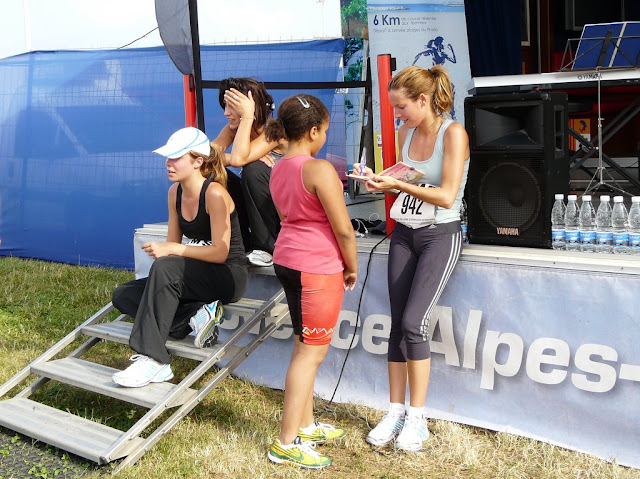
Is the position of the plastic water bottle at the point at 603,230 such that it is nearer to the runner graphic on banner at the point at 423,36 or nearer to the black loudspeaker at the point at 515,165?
the black loudspeaker at the point at 515,165

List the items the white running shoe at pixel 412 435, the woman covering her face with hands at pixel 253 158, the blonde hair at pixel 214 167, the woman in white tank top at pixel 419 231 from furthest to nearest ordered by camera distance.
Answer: the woman covering her face with hands at pixel 253 158 → the blonde hair at pixel 214 167 → the white running shoe at pixel 412 435 → the woman in white tank top at pixel 419 231

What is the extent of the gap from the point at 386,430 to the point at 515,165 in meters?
1.29

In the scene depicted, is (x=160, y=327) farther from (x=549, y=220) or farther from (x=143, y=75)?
(x=143, y=75)

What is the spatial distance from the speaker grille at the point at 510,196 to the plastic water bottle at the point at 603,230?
0.29 meters

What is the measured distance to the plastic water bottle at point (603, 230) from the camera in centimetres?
334

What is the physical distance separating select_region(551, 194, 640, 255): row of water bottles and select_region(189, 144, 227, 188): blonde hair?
1549mm

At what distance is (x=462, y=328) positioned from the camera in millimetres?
3498

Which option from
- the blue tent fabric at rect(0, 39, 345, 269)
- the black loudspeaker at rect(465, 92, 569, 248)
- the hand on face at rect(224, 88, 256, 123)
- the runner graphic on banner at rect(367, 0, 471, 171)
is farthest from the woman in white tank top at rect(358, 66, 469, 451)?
the blue tent fabric at rect(0, 39, 345, 269)

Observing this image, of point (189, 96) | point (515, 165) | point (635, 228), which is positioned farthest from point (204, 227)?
point (635, 228)

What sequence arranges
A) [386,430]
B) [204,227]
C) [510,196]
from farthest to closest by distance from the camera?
[204,227] → [510,196] → [386,430]

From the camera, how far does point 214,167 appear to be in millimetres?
3723

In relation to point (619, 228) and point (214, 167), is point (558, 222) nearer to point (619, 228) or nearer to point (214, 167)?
point (619, 228)

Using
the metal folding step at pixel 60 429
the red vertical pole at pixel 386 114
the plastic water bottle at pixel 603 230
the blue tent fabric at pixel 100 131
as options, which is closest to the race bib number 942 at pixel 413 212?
the red vertical pole at pixel 386 114

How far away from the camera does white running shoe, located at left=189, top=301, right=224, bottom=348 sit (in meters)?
3.57
